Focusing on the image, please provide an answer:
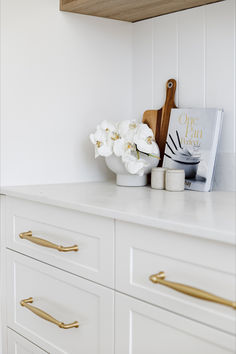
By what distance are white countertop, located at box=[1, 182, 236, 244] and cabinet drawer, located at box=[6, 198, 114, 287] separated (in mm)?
34

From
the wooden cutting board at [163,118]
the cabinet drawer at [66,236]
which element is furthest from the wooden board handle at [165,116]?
the cabinet drawer at [66,236]

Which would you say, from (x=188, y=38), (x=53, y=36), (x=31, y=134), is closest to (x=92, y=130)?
(x=31, y=134)

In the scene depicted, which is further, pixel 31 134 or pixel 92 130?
pixel 92 130

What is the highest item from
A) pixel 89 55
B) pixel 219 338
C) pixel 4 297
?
pixel 89 55

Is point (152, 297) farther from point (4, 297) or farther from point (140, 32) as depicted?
point (140, 32)

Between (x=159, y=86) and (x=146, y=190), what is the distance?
0.46 metres

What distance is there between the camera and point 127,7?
171cm

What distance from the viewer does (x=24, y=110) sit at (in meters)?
1.67

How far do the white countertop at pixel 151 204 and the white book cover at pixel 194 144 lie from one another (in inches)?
3.0

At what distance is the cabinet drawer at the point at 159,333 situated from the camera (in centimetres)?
93

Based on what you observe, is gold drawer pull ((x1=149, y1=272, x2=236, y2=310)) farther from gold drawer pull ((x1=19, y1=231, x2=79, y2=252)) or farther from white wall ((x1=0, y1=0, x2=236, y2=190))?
white wall ((x1=0, y1=0, x2=236, y2=190))

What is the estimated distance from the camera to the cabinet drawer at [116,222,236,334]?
897 mm

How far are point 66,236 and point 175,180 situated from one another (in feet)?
1.36

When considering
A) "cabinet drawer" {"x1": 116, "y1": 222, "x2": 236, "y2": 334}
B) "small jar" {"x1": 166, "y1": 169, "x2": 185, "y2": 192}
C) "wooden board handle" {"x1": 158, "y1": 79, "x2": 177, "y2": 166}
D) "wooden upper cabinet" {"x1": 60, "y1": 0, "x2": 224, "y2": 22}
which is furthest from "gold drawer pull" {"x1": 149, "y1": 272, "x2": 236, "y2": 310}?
"wooden upper cabinet" {"x1": 60, "y1": 0, "x2": 224, "y2": 22}
